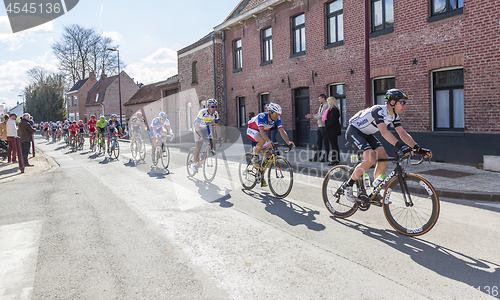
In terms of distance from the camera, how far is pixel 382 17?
12922 millimetres

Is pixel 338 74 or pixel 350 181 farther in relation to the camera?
pixel 338 74

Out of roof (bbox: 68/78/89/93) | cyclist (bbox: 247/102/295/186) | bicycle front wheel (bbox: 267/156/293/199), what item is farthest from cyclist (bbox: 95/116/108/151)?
roof (bbox: 68/78/89/93)

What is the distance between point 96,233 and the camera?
5098mm

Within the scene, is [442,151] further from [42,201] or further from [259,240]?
[42,201]

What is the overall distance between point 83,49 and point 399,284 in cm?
5791

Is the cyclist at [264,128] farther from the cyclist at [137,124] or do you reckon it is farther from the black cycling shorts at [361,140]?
the cyclist at [137,124]

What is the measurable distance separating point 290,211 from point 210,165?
11.9 feet

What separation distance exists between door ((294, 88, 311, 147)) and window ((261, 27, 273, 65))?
2.67 metres

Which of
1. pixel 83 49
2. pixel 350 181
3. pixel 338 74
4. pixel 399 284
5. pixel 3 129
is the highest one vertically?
pixel 83 49

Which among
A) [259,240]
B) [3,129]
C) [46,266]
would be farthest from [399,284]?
[3,129]

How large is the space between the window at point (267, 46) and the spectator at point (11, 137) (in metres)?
11.4

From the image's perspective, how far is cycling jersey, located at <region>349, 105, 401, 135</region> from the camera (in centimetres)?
495

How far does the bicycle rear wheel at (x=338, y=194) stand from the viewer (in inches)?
218

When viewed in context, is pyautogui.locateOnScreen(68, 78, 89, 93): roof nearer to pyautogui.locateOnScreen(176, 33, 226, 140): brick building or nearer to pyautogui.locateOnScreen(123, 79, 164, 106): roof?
pyautogui.locateOnScreen(123, 79, 164, 106): roof
